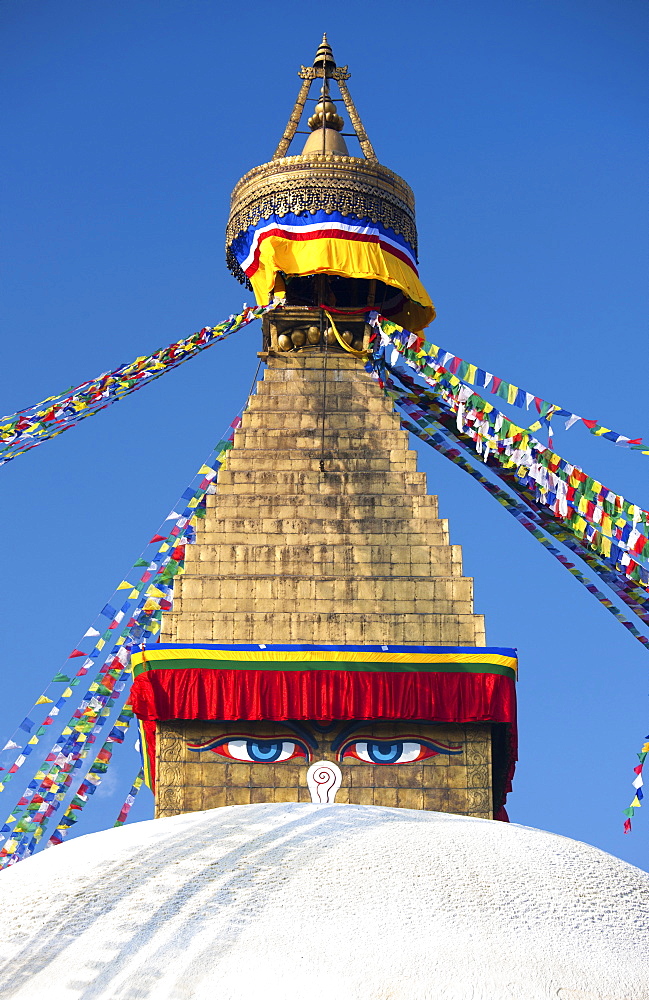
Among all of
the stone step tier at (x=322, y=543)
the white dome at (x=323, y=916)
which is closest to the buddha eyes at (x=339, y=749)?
the stone step tier at (x=322, y=543)

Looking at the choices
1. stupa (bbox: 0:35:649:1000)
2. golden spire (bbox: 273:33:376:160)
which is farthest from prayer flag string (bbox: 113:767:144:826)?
golden spire (bbox: 273:33:376:160)

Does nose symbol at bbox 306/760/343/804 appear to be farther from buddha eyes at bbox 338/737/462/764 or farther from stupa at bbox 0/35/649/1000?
buddha eyes at bbox 338/737/462/764

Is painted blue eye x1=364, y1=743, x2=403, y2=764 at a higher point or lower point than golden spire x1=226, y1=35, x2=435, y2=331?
lower

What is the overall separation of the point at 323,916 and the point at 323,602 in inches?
390

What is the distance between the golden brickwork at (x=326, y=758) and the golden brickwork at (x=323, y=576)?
1 cm

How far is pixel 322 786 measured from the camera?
14.2 metres

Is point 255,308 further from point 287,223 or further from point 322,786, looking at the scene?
point 322,786

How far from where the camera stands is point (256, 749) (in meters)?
14.5

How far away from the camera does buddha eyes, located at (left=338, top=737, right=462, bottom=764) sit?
14383 mm

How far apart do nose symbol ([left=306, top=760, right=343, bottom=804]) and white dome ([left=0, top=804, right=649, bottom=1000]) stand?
7868mm

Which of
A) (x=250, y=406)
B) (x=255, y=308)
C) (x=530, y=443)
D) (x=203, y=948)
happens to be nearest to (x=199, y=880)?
(x=203, y=948)

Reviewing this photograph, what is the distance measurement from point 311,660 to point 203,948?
9396 millimetres

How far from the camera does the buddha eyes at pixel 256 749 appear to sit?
567 inches

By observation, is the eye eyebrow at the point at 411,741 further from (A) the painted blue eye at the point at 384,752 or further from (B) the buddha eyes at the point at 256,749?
(B) the buddha eyes at the point at 256,749
